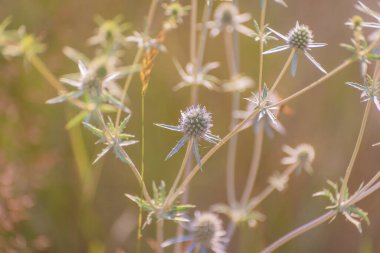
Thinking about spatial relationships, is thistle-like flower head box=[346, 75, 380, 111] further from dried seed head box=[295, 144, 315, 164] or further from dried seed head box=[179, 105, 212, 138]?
dried seed head box=[295, 144, 315, 164]

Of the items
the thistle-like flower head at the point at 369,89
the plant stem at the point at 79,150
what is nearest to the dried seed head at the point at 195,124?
the thistle-like flower head at the point at 369,89

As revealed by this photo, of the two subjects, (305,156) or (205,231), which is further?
(305,156)

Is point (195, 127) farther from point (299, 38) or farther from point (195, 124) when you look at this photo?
point (299, 38)

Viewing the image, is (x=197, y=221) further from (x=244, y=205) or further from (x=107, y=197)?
(x=107, y=197)

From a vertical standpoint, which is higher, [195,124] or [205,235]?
[195,124]

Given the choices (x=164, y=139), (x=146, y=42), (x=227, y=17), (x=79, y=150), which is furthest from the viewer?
(x=164, y=139)

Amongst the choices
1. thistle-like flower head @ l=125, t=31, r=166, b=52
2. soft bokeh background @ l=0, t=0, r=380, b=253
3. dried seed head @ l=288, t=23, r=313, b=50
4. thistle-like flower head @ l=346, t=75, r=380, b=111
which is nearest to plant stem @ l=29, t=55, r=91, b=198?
soft bokeh background @ l=0, t=0, r=380, b=253

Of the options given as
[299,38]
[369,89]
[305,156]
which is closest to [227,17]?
[299,38]
